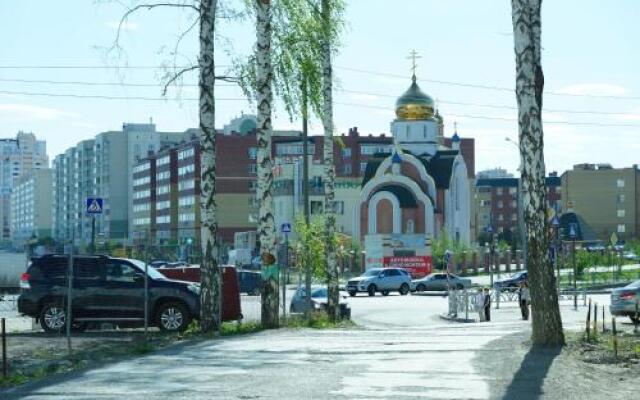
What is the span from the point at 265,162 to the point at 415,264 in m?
56.6

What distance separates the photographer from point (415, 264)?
7881cm

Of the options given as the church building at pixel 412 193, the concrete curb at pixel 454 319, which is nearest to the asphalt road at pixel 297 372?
the concrete curb at pixel 454 319

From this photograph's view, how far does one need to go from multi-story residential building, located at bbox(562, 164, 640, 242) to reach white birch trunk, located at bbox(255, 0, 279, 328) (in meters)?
143

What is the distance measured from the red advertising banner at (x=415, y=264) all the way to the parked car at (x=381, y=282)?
13.0m

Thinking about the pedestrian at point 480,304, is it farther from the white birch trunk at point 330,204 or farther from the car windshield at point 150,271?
the car windshield at point 150,271

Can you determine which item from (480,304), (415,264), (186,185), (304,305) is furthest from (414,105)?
(304,305)

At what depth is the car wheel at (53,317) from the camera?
912 inches

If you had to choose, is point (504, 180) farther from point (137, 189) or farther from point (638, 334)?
point (638, 334)

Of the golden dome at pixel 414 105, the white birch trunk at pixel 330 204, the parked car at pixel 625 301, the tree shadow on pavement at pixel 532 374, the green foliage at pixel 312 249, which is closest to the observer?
the tree shadow on pavement at pixel 532 374

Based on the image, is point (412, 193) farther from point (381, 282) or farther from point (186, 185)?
point (186, 185)

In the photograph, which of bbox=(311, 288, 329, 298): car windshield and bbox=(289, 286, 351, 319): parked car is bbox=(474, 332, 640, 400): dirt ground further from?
bbox=(311, 288, 329, 298): car windshield

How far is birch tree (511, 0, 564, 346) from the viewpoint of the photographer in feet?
55.5

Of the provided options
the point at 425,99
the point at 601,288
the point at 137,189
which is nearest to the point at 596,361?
the point at 601,288

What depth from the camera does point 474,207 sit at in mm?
150750
